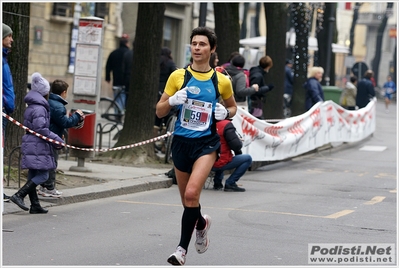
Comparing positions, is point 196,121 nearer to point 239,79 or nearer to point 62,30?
point 239,79

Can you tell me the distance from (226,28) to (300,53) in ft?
21.7

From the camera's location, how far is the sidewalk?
37.6 ft

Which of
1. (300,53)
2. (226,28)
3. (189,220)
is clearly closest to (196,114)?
(189,220)

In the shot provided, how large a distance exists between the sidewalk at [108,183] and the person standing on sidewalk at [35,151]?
0.70 ft

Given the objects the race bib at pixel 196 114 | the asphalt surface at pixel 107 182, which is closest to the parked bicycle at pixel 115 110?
the asphalt surface at pixel 107 182

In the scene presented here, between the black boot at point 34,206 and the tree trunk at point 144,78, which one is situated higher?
the tree trunk at point 144,78

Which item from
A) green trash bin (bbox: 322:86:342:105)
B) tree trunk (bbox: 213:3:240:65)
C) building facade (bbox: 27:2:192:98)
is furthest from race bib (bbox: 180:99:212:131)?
green trash bin (bbox: 322:86:342:105)

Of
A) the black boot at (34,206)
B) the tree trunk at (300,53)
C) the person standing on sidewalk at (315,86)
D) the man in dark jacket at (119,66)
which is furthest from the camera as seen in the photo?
the tree trunk at (300,53)

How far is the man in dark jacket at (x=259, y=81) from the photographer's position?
58.7ft

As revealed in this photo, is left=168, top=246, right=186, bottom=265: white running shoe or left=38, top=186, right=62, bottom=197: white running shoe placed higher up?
left=168, top=246, right=186, bottom=265: white running shoe

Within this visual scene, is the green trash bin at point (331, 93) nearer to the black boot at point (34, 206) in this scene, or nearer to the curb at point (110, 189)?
the curb at point (110, 189)

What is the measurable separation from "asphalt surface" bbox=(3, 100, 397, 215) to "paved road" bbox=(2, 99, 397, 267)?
14 centimetres

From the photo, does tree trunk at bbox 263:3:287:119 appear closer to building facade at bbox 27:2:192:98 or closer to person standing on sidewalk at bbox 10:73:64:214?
building facade at bbox 27:2:192:98

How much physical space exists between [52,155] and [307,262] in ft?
11.9
